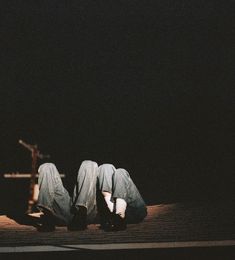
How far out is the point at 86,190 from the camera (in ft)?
18.7

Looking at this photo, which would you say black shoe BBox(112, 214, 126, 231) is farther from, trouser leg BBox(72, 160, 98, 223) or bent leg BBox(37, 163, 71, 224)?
bent leg BBox(37, 163, 71, 224)

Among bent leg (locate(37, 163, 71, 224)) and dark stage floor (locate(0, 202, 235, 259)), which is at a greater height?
bent leg (locate(37, 163, 71, 224))

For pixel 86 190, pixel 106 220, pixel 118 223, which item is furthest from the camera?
pixel 106 220

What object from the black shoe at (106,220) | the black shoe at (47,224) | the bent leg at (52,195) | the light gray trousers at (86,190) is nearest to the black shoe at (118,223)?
the black shoe at (106,220)

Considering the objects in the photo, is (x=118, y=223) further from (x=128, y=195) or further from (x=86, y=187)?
(x=86, y=187)

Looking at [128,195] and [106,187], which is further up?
[106,187]

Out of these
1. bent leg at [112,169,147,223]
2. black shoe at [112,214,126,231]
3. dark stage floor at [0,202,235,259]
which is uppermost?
bent leg at [112,169,147,223]

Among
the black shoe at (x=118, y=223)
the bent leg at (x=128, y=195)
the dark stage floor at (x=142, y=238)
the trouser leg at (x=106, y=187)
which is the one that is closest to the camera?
the dark stage floor at (x=142, y=238)

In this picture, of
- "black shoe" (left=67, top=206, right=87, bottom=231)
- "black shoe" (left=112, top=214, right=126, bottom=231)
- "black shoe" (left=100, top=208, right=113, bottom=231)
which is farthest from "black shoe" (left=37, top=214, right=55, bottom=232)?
"black shoe" (left=112, top=214, right=126, bottom=231)

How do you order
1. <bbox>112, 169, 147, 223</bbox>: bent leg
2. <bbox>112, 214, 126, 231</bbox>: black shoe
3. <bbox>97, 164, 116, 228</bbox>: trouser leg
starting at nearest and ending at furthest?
<bbox>112, 214, 126, 231</bbox>: black shoe < <bbox>112, 169, 147, 223</bbox>: bent leg < <bbox>97, 164, 116, 228</bbox>: trouser leg

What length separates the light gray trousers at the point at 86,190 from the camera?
569 centimetres

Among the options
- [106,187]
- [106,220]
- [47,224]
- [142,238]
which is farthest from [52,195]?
[142,238]

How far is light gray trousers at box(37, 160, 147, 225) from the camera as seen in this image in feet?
18.7

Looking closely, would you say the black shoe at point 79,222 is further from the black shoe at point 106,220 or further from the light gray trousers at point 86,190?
the black shoe at point 106,220
